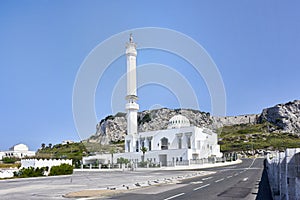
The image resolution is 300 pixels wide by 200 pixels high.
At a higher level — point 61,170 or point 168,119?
point 168,119

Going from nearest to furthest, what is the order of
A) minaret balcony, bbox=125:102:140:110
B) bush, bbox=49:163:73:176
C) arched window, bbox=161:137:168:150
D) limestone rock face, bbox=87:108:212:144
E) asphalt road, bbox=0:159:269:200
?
asphalt road, bbox=0:159:269:200, bush, bbox=49:163:73:176, arched window, bbox=161:137:168:150, minaret balcony, bbox=125:102:140:110, limestone rock face, bbox=87:108:212:144

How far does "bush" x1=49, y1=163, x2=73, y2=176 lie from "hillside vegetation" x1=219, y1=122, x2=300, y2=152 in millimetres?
83532

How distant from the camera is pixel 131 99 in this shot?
93.4 m

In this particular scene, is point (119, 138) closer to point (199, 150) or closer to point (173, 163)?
point (199, 150)

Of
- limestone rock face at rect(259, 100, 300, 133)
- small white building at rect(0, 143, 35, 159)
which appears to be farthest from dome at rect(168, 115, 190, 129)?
limestone rock face at rect(259, 100, 300, 133)

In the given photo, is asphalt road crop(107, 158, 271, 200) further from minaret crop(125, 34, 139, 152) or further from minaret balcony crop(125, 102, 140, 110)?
minaret balcony crop(125, 102, 140, 110)

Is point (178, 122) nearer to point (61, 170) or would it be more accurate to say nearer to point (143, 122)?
point (61, 170)

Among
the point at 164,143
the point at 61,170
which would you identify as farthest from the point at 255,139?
the point at 61,170

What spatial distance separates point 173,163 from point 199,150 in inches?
593

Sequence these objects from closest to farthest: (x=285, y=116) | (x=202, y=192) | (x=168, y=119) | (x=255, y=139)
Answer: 1. (x=202, y=192)
2. (x=255, y=139)
3. (x=168, y=119)
4. (x=285, y=116)

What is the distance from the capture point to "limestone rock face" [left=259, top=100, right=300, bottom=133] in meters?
165

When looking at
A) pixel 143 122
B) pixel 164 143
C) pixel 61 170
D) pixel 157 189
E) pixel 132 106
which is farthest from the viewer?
pixel 143 122

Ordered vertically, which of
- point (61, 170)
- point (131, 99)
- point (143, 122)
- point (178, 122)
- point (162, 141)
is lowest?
point (61, 170)

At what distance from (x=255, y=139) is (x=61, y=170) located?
113287mm
